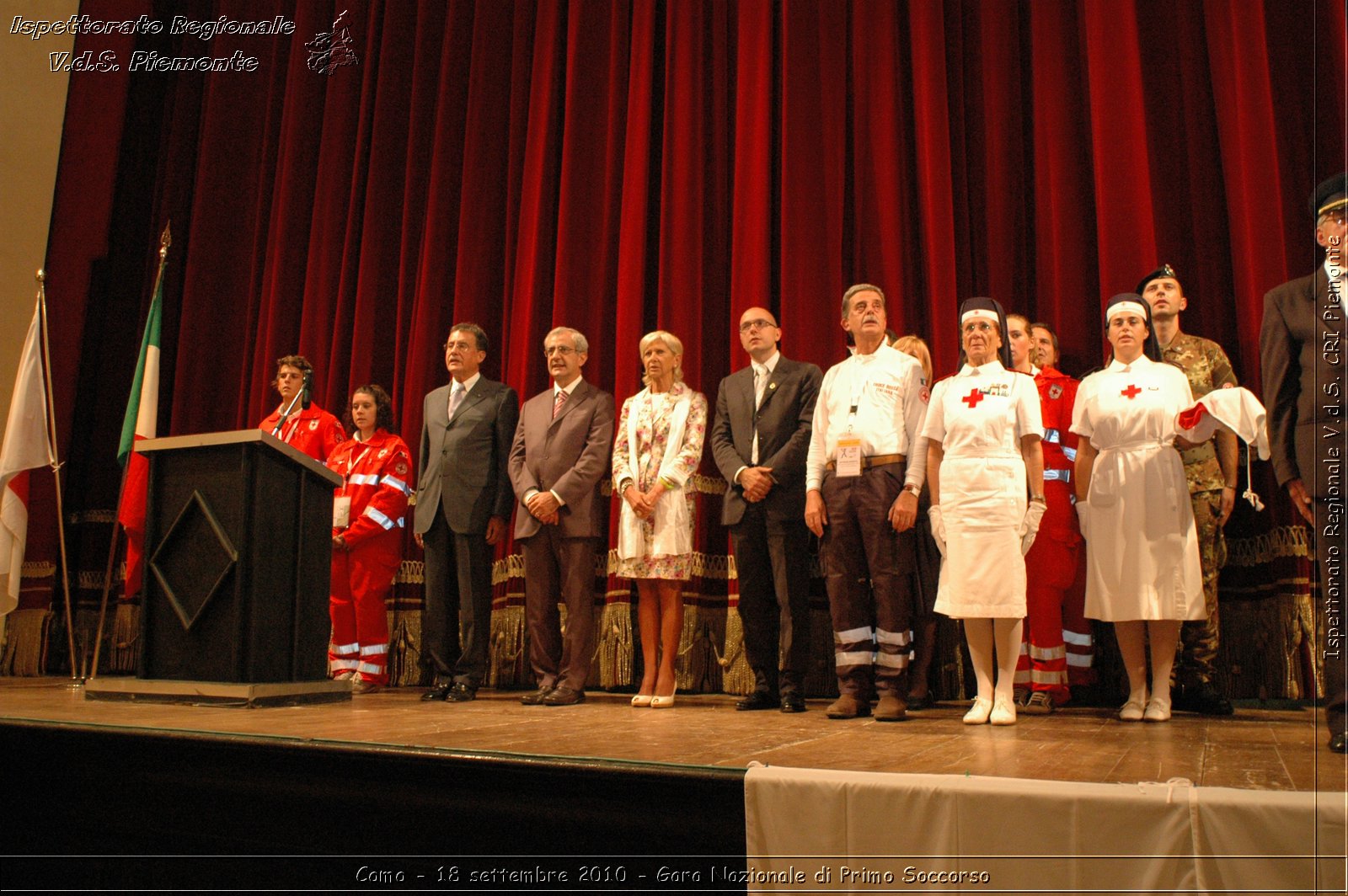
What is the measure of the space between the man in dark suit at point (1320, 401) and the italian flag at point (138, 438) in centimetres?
546

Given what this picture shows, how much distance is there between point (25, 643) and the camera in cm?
630

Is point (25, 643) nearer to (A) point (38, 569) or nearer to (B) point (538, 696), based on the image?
(A) point (38, 569)

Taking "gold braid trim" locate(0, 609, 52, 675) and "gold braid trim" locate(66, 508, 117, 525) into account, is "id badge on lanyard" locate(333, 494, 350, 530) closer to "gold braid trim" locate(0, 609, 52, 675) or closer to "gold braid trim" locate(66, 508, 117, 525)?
"gold braid trim" locate(66, 508, 117, 525)

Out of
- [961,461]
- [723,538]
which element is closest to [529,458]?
[723,538]

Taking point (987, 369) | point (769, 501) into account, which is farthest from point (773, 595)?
point (987, 369)

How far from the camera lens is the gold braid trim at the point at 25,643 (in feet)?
20.6

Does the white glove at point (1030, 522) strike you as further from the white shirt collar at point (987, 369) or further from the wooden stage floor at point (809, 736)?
the wooden stage floor at point (809, 736)

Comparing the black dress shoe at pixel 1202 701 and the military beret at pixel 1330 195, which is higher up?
the military beret at pixel 1330 195

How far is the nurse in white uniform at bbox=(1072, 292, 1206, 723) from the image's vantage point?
355cm

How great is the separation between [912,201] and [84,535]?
5748 millimetres

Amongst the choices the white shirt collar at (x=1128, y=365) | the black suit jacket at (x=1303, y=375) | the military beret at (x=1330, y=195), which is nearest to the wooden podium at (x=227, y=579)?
the white shirt collar at (x=1128, y=365)

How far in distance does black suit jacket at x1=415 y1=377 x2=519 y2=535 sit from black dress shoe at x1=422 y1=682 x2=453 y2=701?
0.73m

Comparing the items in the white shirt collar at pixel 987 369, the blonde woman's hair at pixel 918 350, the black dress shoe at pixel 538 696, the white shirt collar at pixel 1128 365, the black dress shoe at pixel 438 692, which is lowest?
the black dress shoe at pixel 438 692

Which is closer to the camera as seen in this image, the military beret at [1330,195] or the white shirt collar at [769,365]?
the military beret at [1330,195]
